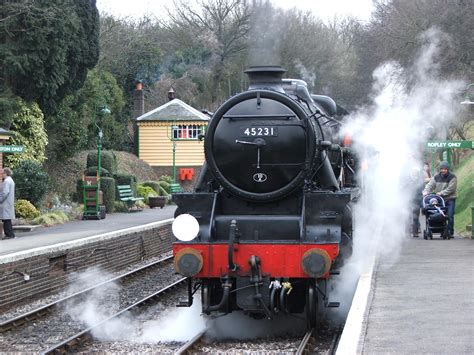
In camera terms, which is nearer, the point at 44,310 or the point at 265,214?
the point at 265,214

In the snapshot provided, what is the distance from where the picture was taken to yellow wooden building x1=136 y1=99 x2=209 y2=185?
143 ft

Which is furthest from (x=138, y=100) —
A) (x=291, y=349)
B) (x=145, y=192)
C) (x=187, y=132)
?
(x=291, y=349)

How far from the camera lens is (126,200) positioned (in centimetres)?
2795

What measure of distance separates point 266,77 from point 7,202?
8.44m

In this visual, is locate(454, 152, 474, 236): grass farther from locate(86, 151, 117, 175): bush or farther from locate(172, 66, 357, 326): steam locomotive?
locate(86, 151, 117, 175): bush

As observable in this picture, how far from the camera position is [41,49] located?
22703 millimetres

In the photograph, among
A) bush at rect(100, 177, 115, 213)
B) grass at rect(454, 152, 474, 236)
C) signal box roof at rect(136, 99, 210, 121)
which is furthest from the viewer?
signal box roof at rect(136, 99, 210, 121)

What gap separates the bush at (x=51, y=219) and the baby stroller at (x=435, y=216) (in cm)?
949

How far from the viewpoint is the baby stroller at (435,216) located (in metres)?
15.9

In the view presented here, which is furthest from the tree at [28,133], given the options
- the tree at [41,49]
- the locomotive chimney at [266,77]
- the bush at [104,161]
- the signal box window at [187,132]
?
the signal box window at [187,132]

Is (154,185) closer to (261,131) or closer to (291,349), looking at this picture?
(261,131)

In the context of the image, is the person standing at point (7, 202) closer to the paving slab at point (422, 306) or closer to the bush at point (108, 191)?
the paving slab at point (422, 306)

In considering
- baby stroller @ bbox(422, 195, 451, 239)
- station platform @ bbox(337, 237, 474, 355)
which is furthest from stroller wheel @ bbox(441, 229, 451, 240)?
station platform @ bbox(337, 237, 474, 355)

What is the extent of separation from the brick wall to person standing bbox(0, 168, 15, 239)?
2241 mm
